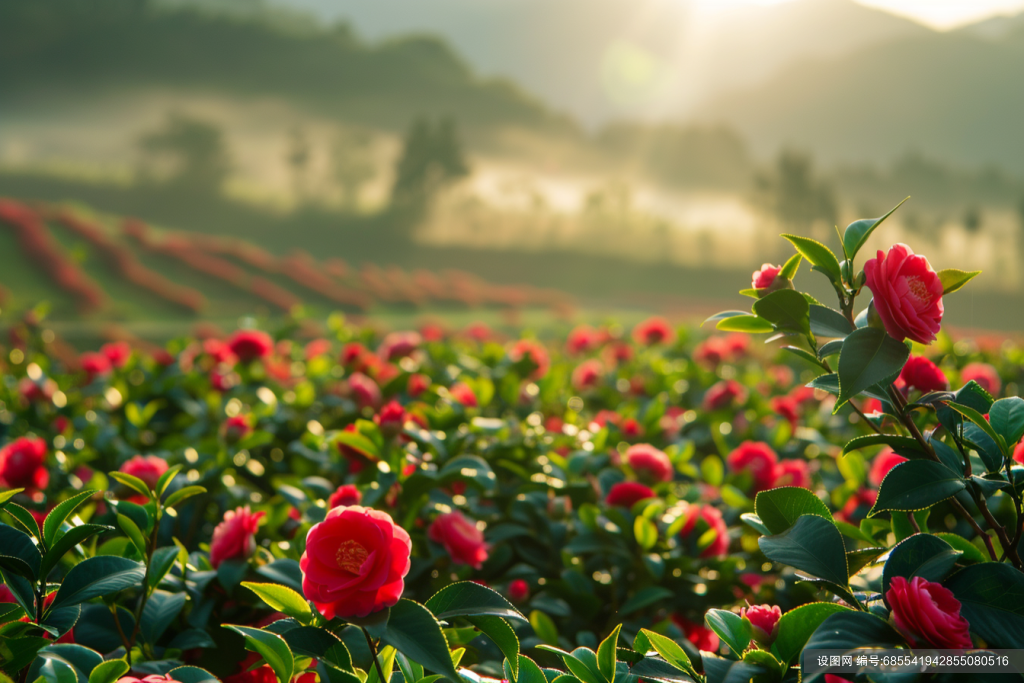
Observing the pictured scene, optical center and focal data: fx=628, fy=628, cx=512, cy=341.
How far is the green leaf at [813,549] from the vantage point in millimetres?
729

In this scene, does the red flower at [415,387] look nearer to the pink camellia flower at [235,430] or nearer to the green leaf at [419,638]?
the pink camellia flower at [235,430]

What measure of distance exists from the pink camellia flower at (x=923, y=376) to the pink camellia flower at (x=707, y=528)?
21.0 inches

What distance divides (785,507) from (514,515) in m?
0.79

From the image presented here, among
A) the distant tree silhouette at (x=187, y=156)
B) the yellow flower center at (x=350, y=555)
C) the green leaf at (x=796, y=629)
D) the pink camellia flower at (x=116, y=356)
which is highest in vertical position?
the distant tree silhouette at (x=187, y=156)

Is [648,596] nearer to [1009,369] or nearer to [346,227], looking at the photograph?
[1009,369]

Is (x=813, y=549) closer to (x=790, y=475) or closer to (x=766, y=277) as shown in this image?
(x=766, y=277)

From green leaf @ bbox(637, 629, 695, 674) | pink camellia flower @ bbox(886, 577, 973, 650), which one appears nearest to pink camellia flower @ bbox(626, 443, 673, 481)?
green leaf @ bbox(637, 629, 695, 674)

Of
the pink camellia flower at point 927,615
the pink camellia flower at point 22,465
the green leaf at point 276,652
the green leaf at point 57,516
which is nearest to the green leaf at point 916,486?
the pink camellia flower at point 927,615

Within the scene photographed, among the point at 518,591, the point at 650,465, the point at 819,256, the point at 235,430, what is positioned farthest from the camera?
the point at 235,430

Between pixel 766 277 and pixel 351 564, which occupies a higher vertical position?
pixel 766 277

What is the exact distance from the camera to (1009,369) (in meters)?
3.19

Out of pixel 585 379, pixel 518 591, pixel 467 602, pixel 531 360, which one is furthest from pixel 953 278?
pixel 585 379

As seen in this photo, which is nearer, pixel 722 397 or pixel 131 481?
pixel 131 481

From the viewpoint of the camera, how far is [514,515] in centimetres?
150
